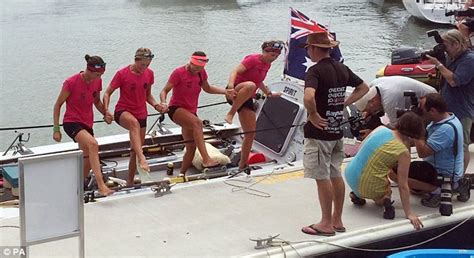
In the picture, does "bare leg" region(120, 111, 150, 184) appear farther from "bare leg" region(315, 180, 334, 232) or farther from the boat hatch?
"bare leg" region(315, 180, 334, 232)

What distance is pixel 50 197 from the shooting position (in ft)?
12.6

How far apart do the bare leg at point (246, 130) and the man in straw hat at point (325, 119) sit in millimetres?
2239

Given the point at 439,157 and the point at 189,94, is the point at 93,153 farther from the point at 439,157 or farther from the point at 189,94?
the point at 439,157

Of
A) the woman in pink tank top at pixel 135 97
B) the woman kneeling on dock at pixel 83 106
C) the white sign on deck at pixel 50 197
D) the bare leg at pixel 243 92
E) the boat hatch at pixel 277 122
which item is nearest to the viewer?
the white sign on deck at pixel 50 197

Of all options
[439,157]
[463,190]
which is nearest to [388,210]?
[439,157]

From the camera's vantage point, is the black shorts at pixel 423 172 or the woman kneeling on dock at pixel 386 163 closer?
the woman kneeling on dock at pixel 386 163

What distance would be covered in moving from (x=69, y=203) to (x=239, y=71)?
324 centimetres

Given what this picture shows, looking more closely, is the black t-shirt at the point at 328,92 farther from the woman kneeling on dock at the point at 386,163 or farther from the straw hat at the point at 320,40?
the woman kneeling on dock at the point at 386,163

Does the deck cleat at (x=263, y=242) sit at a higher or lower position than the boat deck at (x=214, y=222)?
higher

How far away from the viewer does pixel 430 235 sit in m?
5.22

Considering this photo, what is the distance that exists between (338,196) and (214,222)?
0.90 m

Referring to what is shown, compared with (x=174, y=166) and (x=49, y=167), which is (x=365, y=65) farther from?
(x=49, y=167)

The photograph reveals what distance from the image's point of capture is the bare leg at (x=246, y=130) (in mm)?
7047

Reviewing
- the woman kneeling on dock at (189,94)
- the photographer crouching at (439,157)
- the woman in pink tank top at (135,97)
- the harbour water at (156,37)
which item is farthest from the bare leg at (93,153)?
the harbour water at (156,37)
